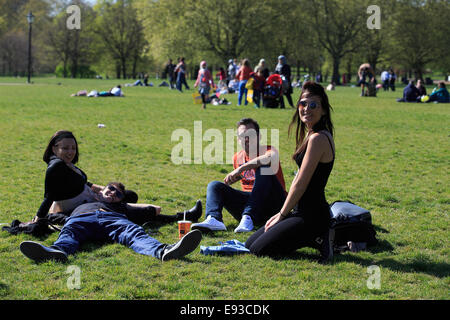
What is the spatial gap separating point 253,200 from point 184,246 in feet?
4.50

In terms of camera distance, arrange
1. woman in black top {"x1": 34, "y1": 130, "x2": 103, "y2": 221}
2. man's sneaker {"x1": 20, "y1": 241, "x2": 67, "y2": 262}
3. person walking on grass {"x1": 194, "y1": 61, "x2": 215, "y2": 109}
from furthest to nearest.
Answer: person walking on grass {"x1": 194, "y1": 61, "x2": 215, "y2": 109}
woman in black top {"x1": 34, "y1": 130, "x2": 103, "y2": 221}
man's sneaker {"x1": 20, "y1": 241, "x2": 67, "y2": 262}

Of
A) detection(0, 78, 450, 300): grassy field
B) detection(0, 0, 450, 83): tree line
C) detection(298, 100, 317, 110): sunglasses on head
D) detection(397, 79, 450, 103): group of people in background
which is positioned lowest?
detection(0, 78, 450, 300): grassy field

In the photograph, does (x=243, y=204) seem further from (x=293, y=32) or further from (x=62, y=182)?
(x=293, y=32)

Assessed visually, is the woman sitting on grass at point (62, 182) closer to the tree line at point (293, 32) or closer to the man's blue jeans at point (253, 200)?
the man's blue jeans at point (253, 200)

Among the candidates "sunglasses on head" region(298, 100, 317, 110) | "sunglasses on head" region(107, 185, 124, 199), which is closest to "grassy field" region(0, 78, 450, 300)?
"sunglasses on head" region(107, 185, 124, 199)

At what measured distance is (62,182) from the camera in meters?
5.58

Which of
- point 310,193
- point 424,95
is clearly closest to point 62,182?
point 310,193

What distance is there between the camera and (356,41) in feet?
181

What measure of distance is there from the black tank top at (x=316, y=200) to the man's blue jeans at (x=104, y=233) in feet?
4.36

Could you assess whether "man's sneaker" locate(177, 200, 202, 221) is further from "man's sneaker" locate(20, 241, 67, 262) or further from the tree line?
the tree line

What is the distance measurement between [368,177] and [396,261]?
4.19m

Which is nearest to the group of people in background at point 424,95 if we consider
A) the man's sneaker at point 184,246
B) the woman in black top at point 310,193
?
the woman in black top at point 310,193

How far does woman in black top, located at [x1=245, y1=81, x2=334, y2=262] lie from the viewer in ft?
15.1

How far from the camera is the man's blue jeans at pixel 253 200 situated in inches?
226
